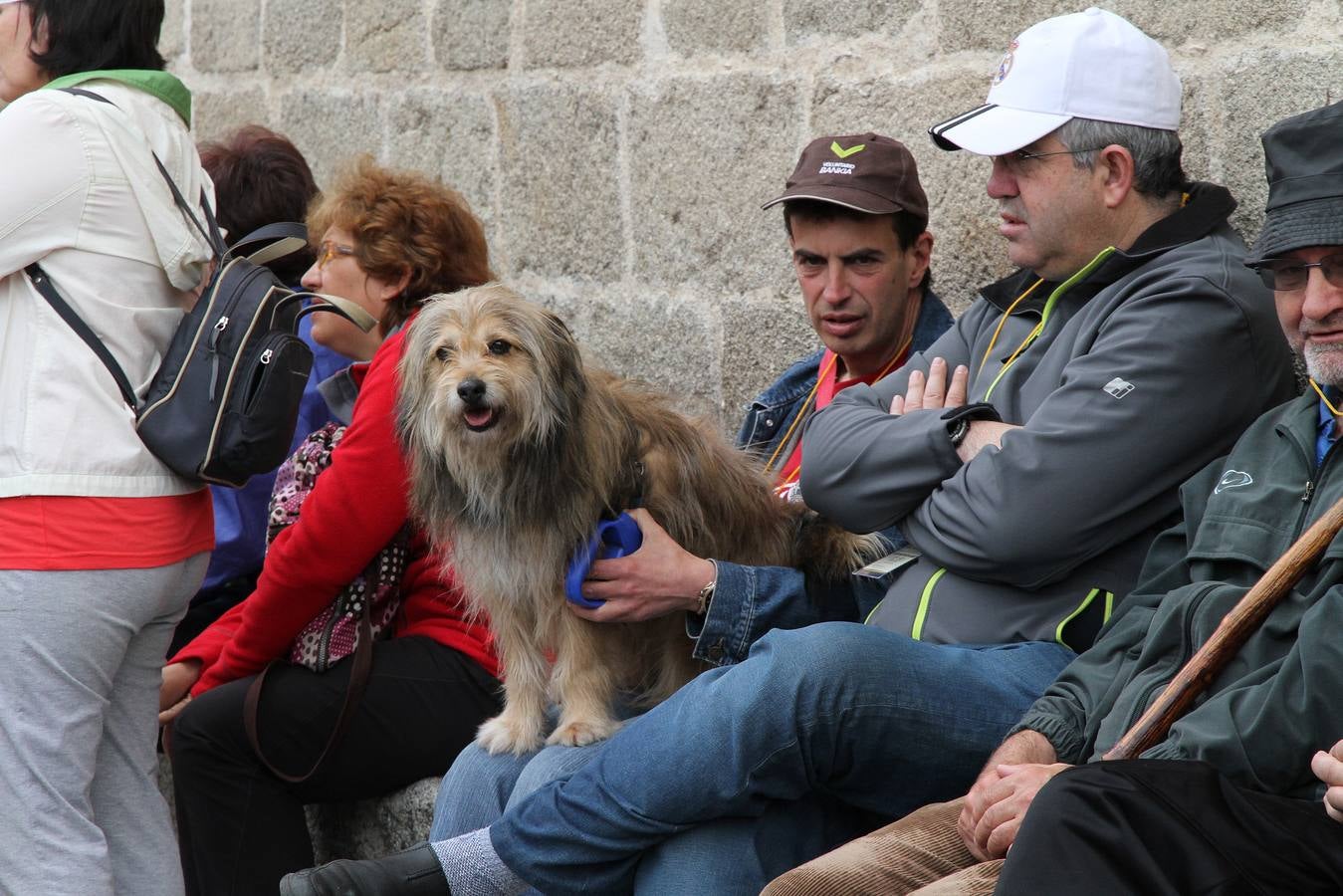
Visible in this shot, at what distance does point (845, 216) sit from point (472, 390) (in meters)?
1.23

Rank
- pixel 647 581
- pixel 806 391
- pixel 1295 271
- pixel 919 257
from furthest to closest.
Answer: pixel 806 391 → pixel 919 257 → pixel 647 581 → pixel 1295 271

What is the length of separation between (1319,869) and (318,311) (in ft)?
10.7

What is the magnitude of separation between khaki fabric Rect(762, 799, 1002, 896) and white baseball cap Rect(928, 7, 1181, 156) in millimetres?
1507

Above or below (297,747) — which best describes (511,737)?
above

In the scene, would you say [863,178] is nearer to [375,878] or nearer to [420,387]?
[420,387]

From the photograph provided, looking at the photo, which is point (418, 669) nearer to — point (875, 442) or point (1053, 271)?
point (875, 442)

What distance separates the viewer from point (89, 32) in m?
3.81

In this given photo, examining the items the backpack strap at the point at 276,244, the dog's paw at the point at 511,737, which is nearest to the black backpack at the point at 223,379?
the backpack strap at the point at 276,244

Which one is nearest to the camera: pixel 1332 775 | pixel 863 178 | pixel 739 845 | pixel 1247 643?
pixel 1332 775

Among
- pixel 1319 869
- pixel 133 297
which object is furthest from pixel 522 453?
pixel 1319 869

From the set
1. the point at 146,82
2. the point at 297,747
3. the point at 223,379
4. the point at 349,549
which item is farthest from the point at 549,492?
the point at 146,82

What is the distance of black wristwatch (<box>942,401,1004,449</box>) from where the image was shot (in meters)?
3.35

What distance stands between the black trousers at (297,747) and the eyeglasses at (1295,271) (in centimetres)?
216

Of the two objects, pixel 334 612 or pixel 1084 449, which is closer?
pixel 1084 449
